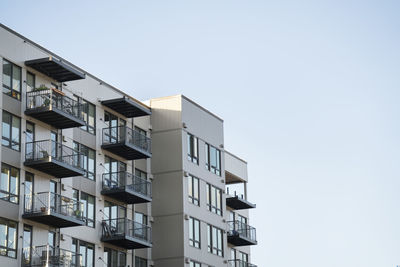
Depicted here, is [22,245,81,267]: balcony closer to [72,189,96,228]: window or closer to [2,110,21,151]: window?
[72,189,96,228]: window

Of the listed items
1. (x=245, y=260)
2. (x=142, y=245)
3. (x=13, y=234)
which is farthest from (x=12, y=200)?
(x=245, y=260)

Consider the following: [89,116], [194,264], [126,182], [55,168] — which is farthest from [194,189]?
[55,168]

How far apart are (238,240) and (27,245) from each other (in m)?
20.9

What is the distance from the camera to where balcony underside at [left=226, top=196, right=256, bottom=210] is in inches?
2341

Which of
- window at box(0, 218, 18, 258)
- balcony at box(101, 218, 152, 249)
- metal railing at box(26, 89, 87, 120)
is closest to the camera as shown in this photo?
window at box(0, 218, 18, 258)

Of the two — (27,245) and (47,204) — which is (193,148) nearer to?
(47,204)

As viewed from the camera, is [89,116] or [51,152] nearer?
[51,152]

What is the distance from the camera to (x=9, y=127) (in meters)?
40.0

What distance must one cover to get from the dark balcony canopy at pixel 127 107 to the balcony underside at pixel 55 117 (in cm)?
468

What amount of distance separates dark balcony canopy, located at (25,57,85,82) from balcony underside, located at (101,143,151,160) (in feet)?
15.1

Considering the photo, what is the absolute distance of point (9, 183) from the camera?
1553 inches

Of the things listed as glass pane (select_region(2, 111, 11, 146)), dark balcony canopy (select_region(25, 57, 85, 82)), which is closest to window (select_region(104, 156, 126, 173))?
dark balcony canopy (select_region(25, 57, 85, 82))

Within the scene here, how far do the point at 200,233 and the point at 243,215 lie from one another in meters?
13.6

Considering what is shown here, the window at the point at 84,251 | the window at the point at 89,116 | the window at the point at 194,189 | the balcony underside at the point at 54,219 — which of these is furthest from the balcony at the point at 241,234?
the balcony underside at the point at 54,219
